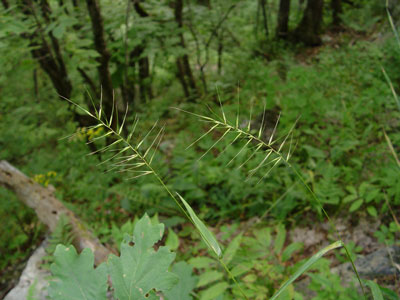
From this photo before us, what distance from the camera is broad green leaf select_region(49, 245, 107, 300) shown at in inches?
33.5

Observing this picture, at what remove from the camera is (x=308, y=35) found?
7.65 metres

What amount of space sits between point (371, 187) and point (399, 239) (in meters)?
0.48

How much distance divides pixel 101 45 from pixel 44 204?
190 centimetres

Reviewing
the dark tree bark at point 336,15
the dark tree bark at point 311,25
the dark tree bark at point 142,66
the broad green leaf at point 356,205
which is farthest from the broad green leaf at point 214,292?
the dark tree bark at point 336,15

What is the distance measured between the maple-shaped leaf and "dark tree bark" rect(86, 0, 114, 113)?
9.93ft

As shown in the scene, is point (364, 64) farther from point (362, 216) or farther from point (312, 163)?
point (362, 216)

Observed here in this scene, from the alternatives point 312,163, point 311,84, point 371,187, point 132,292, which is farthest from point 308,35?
point 132,292

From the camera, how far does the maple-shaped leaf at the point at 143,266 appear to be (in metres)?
0.84

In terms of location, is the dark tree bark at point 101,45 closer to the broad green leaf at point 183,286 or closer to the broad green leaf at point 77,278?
the broad green leaf at point 183,286

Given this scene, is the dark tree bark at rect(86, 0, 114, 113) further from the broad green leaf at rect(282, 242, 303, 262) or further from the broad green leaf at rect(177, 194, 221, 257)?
the broad green leaf at rect(177, 194, 221, 257)

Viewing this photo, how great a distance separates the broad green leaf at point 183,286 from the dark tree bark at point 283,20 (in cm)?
788

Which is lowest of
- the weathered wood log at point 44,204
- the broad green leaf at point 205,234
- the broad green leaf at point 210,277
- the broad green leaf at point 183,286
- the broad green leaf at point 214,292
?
the weathered wood log at point 44,204

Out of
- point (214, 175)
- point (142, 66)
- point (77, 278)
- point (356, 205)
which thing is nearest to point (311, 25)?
point (142, 66)

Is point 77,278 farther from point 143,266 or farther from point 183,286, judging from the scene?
point 183,286
